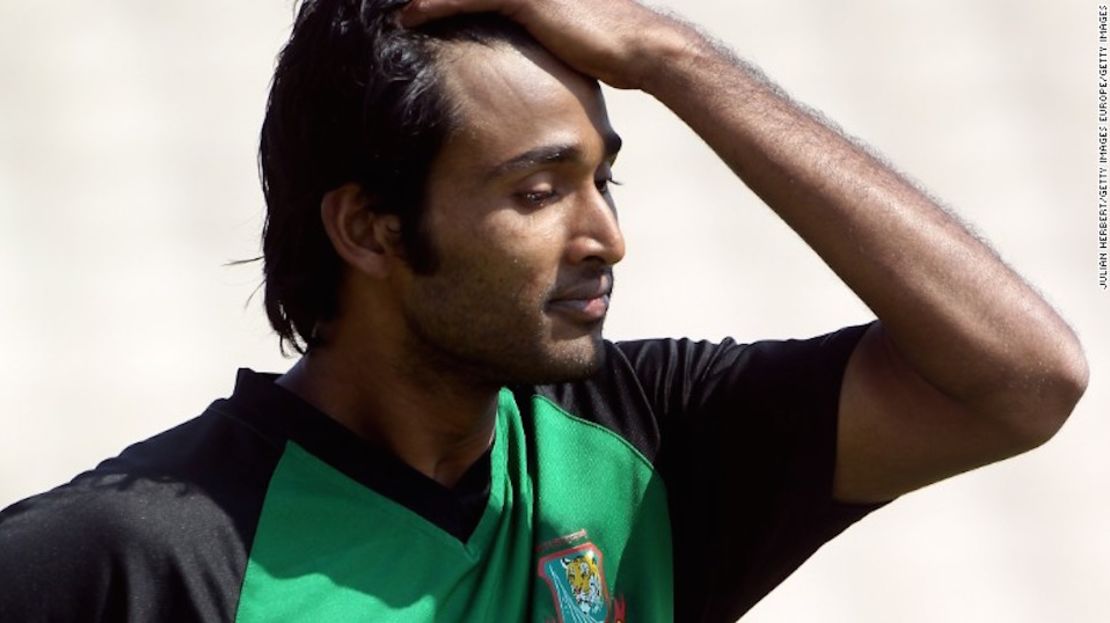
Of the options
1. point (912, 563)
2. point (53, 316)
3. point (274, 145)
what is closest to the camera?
point (274, 145)

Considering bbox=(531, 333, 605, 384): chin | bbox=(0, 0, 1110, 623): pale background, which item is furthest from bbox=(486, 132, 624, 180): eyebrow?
bbox=(0, 0, 1110, 623): pale background

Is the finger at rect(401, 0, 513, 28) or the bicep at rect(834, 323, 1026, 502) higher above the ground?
the finger at rect(401, 0, 513, 28)

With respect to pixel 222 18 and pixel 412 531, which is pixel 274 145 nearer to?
pixel 412 531

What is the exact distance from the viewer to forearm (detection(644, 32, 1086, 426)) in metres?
2.71

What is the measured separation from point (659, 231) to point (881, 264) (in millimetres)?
4203

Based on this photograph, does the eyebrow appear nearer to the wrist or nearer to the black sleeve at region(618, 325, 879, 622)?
the wrist

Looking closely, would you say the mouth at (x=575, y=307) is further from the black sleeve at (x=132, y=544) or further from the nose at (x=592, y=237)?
the black sleeve at (x=132, y=544)

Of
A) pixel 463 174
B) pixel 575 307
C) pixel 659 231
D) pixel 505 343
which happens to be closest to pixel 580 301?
pixel 575 307

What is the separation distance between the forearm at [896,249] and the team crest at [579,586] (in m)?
0.51

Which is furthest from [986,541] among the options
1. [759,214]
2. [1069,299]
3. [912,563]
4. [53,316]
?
[53,316]

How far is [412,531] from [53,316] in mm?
3972

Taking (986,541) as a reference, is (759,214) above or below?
above

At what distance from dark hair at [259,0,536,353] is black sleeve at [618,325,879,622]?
45 cm

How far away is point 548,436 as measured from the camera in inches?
116
